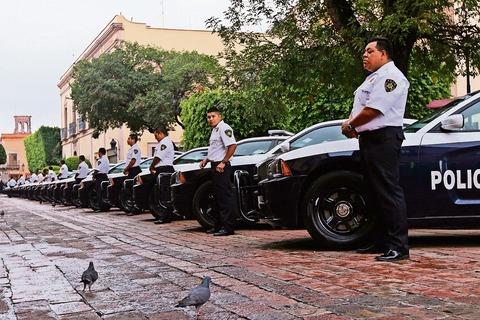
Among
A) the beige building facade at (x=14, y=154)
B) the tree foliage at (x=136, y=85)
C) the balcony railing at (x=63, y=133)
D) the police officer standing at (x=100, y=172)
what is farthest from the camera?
the beige building facade at (x=14, y=154)

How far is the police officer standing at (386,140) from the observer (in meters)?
6.18

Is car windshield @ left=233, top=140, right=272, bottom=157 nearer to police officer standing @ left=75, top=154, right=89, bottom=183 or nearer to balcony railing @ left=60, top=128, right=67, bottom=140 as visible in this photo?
police officer standing @ left=75, top=154, right=89, bottom=183

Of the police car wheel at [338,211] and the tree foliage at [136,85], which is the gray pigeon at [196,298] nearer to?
the police car wheel at [338,211]

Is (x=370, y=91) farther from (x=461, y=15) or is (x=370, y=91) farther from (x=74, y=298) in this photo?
(x=461, y=15)

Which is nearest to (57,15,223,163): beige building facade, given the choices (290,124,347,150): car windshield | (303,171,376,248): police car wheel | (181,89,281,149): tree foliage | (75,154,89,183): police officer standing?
(181,89,281,149): tree foliage

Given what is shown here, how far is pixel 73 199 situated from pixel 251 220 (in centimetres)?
1750

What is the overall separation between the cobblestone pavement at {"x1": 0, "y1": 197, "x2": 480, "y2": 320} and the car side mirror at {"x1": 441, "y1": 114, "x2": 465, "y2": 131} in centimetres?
121

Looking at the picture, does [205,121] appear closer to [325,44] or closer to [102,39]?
[325,44]

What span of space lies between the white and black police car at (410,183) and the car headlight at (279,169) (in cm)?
2

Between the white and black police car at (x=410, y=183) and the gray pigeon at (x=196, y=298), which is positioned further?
the white and black police car at (x=410, y=183)

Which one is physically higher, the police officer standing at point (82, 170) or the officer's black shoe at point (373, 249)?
the police officer standing at point (82, 170)

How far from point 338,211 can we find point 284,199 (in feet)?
2.00

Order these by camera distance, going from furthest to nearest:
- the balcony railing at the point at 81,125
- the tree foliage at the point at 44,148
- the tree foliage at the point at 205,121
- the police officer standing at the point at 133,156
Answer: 1. the tree foliage at the point at 44,148
2. the balcony railing at the point at 81,125
3. the tree foliage at the point at 205,121
4. the police officer standing at the point at 133,156

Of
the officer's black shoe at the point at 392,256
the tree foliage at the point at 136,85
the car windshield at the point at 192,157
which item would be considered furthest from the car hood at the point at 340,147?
the tree foliage at the point at 136,85
